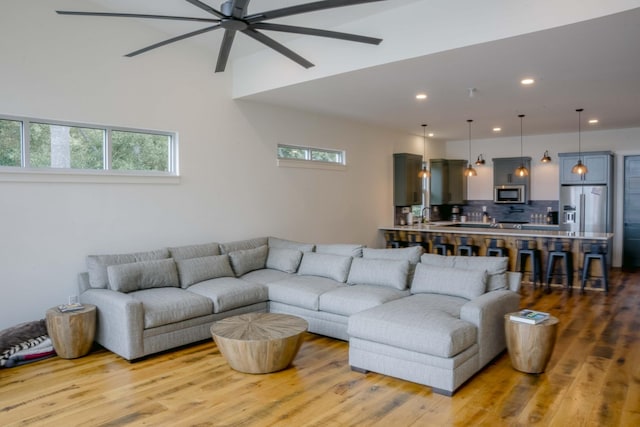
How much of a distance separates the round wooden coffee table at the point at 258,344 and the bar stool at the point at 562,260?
502cm

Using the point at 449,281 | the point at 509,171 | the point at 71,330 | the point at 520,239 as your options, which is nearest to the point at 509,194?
the point at 509,171

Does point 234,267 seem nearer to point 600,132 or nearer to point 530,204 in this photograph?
point 530,204

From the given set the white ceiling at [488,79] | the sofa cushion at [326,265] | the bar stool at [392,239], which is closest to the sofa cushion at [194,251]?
the sofa cushion at [326,265]

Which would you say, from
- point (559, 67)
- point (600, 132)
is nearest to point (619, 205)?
point (600, 132)

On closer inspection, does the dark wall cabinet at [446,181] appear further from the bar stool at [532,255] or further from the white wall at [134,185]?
the white wall at [134,185]

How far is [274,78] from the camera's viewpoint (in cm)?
579

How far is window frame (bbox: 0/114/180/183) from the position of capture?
4.49 m

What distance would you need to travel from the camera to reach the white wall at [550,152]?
919 cm

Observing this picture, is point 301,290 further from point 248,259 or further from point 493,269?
point 493,269

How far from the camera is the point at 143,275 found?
4.74 metres

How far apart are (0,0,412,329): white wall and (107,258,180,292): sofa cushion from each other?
0.61m

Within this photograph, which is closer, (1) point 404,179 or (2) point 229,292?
(2) point 229,292

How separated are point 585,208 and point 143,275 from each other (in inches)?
324

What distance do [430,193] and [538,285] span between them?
12.2 ft
